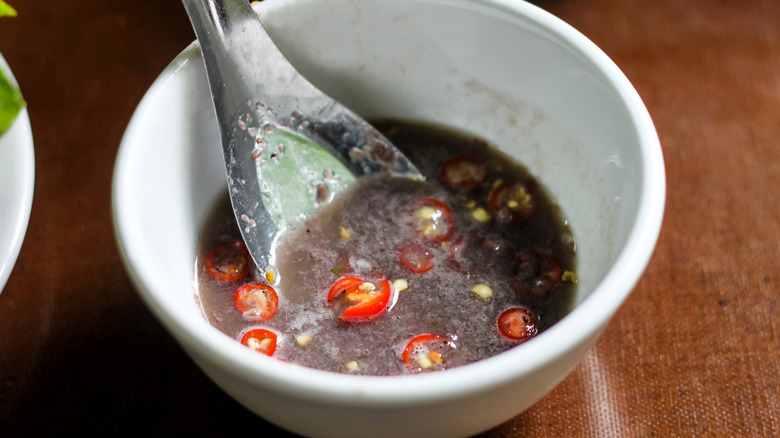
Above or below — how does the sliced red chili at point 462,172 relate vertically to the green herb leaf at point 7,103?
below

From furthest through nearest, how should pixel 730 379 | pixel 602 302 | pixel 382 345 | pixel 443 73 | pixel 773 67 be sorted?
pixel 773 67, pixel 443 73, pixel 730 379, pixel 382 345, pixel 602 302

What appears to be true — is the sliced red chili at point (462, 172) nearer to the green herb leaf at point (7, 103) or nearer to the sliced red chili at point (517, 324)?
the sliced red chili at point (517, 324)

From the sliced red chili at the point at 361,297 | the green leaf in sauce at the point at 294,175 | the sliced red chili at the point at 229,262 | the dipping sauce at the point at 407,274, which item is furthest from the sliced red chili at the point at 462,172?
the sliced red chili at the point at 229,262

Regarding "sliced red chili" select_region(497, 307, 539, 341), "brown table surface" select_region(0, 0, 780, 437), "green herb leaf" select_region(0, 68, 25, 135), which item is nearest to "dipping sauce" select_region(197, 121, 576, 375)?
"sliced red chili" select_region(497, 307, 539, 341)

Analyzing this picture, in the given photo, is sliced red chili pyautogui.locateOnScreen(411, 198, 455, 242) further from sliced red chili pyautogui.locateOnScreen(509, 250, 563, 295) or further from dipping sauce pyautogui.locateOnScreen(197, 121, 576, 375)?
sliced red chili pyautogui.locateOnScreen(509, 250, 563, 295)

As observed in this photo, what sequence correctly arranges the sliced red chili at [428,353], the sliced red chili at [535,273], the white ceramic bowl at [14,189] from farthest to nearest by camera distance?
the sliced red chili at [535,273] → the sliced red chili at [428,353] → the white ceramic bowl at [14,189]

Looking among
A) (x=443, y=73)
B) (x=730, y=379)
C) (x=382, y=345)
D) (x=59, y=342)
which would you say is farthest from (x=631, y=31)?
(x=59, y=342)

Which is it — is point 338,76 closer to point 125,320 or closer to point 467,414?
point 125,320

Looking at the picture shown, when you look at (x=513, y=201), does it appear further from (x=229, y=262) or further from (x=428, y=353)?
(x=229, y=262)
